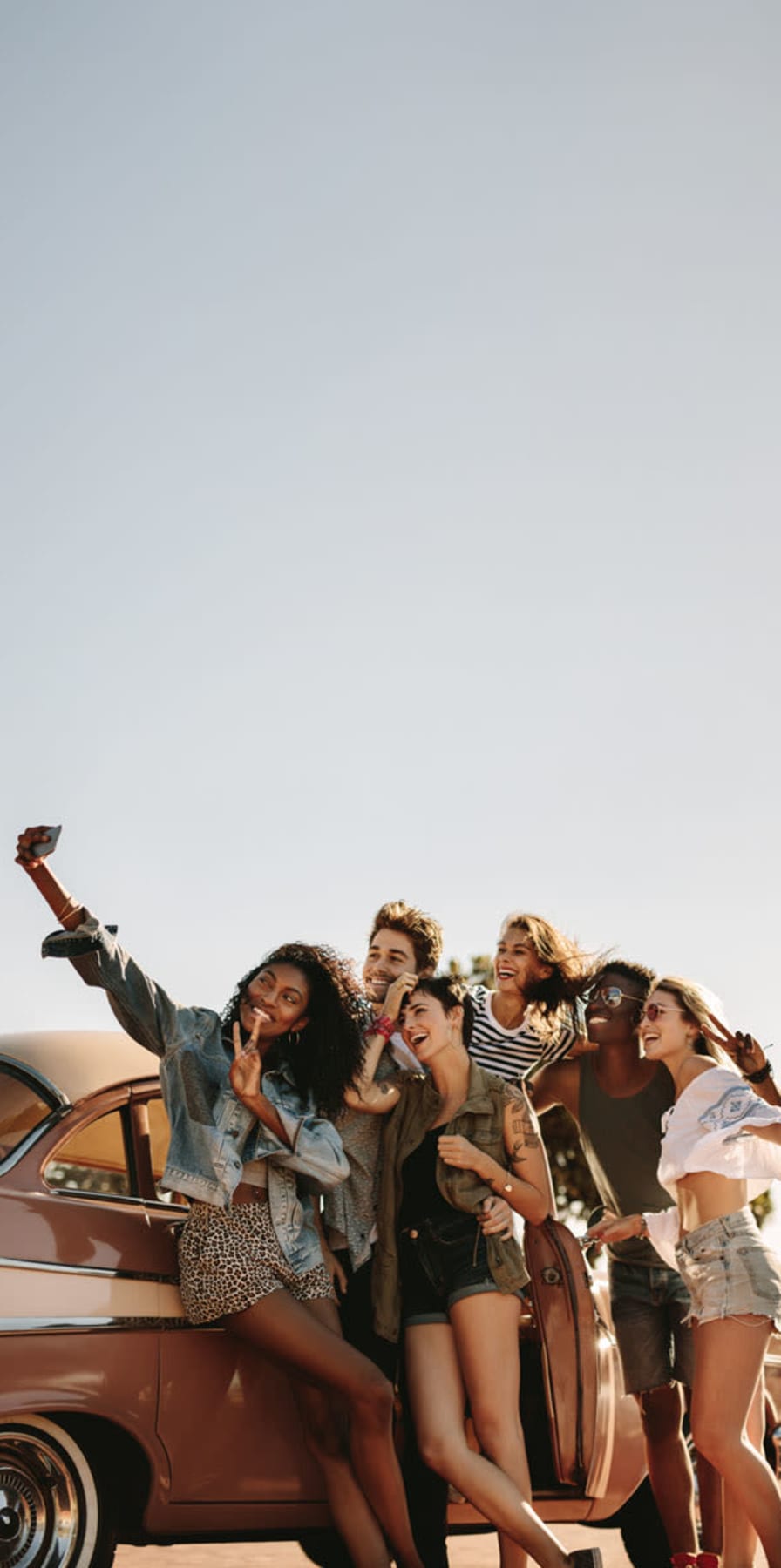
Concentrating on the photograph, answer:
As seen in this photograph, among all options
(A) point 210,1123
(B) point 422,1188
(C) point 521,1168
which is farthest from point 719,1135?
(A) point 210,1123

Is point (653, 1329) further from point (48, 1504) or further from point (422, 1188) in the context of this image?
point (48, 1504)

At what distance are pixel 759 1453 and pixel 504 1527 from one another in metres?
0.93

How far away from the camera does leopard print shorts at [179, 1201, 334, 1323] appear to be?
16.8ft

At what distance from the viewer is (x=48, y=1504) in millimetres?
5047

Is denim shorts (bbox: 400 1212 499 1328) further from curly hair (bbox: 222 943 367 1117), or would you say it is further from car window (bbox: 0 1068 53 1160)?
car window (bbox: 0 1068 53 1160)

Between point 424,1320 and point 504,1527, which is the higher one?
point 424,1320

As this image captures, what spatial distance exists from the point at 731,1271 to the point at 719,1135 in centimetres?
46

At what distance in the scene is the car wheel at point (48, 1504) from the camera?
16.2 ft

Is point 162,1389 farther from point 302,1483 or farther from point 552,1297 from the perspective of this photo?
point 552,1297

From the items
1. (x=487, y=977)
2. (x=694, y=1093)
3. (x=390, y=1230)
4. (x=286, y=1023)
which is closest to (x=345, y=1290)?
(x=390, y=1230)

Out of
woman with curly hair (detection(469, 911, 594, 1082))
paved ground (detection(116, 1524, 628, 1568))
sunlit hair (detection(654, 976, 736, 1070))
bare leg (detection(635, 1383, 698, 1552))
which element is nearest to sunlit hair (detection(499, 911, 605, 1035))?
woman with curly hair (detection(469, 911, 594, 1082))

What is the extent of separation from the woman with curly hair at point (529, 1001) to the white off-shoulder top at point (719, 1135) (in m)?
0.94

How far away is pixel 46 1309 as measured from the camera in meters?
4.95

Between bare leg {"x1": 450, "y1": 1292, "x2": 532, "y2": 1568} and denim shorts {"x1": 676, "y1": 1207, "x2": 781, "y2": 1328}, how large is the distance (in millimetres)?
659
